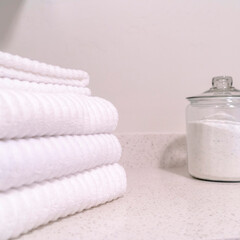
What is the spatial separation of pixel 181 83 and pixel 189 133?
20 centimetres

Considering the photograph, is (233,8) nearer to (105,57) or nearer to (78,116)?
(105,57)

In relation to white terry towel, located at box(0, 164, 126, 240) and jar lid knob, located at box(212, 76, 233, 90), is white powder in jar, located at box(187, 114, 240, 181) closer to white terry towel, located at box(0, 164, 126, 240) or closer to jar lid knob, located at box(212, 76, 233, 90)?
jar lid knob, located at box(212, 76, 233, 90)

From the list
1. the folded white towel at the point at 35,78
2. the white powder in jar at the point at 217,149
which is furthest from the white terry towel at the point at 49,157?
the white powder in jar at the point at 217,149

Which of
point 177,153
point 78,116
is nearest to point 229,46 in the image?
point 177,153

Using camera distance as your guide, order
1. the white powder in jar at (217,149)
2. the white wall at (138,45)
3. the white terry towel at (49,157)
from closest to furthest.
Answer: the white terry towel at (49,157), the white powder in jar at (217,149), the white wall at (138,45)

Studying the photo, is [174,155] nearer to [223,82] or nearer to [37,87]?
[223,82]

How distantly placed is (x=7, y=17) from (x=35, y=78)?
14.9 inches

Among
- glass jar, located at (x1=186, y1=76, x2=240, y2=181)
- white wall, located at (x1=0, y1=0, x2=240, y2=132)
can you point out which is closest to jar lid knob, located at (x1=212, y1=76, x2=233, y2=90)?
glass jar, located at (x1=186, y1=76, x2=240, y2=181)

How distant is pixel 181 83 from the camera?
871mm

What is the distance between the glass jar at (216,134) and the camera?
653 millimetres

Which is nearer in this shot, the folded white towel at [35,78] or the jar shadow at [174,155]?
the folded white towel at [35,78]

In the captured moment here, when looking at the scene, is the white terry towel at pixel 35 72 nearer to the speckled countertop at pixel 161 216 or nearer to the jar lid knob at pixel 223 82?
the speckled countertop at pixel 161 216

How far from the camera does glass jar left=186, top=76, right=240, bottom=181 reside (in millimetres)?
653

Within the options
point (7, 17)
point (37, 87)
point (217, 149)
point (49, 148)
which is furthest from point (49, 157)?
point (7, 17)
